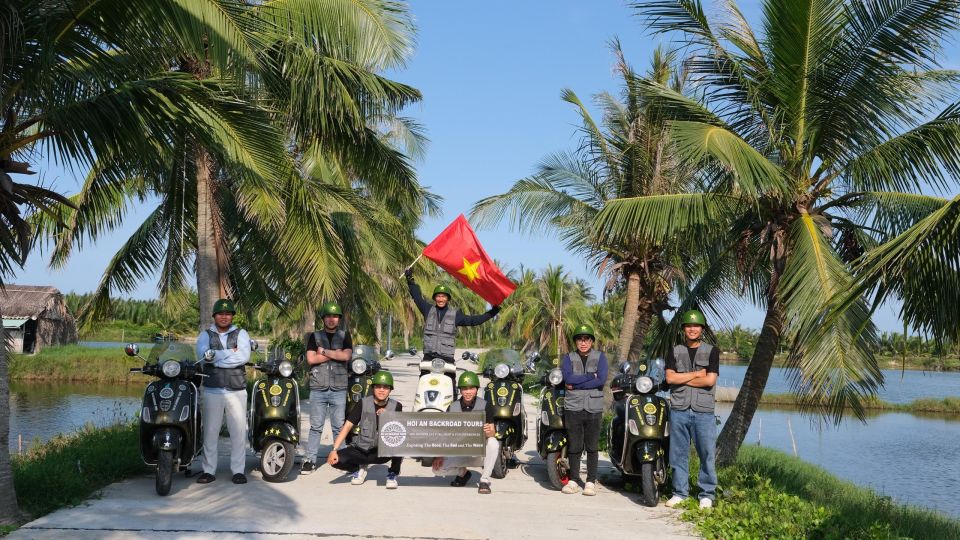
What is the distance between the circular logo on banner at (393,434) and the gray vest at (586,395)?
1.68 metres

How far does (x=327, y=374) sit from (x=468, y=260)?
9.23 feet

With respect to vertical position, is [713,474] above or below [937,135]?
below

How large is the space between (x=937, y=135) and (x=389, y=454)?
22.9ft

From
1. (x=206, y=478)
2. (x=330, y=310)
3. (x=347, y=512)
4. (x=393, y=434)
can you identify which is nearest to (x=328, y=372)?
(x=330, y=310)

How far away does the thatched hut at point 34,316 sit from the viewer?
39719 mm

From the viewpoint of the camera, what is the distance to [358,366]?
9.70 meters

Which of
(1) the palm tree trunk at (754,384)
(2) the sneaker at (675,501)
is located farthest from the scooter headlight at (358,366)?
(1) the palm tree trunk at (754,384)

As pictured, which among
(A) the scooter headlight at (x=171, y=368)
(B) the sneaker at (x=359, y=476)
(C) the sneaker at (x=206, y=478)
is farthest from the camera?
(B) the sneaker at (x=359, y=476)

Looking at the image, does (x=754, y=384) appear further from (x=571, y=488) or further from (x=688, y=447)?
(x=571, y=488)

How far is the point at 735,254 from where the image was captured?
11.6 m

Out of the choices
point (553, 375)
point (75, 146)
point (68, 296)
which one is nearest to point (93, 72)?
point (75, 146)

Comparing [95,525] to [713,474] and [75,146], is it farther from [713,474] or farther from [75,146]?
[713,474]

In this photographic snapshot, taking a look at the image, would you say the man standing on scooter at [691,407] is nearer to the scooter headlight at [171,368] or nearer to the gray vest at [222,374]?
the gray vest at [222,374]

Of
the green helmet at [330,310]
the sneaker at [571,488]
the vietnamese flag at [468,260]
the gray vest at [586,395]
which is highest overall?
the vietnamese flag at [468,260]
